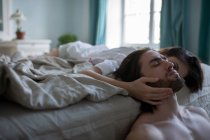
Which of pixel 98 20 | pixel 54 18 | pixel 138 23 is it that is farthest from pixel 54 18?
pixel 138 23

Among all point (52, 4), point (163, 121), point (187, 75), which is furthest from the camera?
point (52, 4)

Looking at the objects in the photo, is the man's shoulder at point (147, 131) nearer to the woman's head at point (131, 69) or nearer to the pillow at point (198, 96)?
the woman's head at point (131, 69)

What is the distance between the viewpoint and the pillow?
4.42 ft

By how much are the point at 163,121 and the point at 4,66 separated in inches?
23.6

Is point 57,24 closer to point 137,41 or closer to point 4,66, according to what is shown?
point 137,41

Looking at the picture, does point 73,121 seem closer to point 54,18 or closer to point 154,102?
point 154,102

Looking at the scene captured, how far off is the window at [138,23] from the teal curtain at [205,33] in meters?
0.95

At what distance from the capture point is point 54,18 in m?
4.72

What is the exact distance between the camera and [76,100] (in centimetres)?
78

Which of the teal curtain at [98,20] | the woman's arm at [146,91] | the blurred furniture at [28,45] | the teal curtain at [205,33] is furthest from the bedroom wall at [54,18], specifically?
the woman's arm at [146,91]

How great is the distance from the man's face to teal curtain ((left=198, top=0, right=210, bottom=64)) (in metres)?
1.97

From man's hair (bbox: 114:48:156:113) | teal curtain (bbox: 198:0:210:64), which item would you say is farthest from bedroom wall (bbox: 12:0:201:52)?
man's hair (bbox: 114:48:156:113)

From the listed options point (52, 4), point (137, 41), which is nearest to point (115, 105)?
point (137, 41)

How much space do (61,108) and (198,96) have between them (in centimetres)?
92
